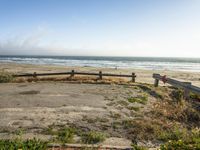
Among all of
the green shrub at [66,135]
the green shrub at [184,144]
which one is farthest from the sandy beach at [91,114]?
the green shrub at [184,144]

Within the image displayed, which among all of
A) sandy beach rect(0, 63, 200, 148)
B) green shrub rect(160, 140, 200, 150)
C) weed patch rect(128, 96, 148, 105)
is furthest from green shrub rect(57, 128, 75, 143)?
weed patch rect(128, 96, 148, 105)

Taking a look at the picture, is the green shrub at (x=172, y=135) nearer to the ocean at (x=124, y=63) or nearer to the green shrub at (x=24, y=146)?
the green shrub at (x=24, y=146)

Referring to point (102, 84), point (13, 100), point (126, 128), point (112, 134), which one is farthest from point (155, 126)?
point (102, 84)

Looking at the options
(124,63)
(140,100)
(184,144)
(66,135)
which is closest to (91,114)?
(66,135)

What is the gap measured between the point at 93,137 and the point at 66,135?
758 millimetres

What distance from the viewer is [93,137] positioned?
22.2ft

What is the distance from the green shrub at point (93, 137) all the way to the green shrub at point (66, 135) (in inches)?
13.7

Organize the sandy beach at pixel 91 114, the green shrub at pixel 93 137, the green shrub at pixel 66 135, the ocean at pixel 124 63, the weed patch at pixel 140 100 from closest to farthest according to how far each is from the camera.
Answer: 1. the green shrub at pixel 66 135
2. the green shrub at pixel 93 137
3. the sandy beach at pixel 91 114
4. the weed patch at pixel 140 100
5. the ocean at pixel 124 63

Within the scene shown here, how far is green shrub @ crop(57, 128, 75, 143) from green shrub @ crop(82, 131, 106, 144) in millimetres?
348

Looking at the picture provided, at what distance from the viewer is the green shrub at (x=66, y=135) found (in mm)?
6479

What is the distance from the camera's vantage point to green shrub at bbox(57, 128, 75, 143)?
21.3 feet

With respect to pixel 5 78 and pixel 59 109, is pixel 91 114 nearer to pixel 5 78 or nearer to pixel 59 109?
pixel 59 109

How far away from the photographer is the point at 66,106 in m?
10.7

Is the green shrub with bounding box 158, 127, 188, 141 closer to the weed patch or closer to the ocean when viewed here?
the weed patch
